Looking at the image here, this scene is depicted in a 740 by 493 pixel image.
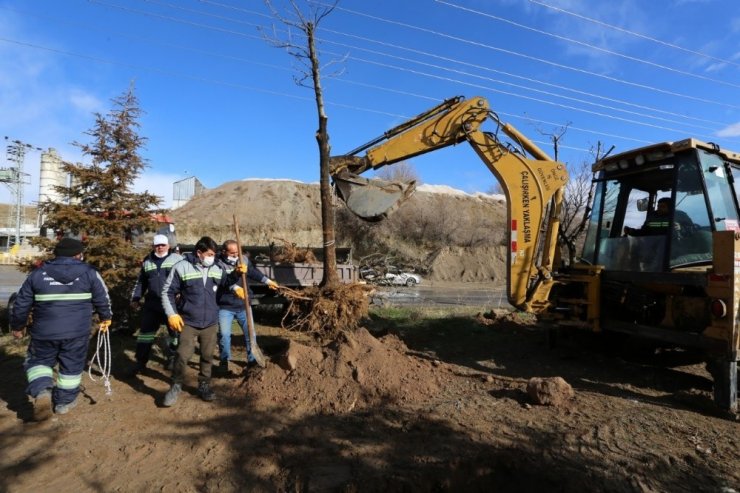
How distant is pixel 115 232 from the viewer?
25.0ft

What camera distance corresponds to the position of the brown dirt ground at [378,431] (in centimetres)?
339

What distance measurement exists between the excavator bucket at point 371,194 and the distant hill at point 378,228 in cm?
1881

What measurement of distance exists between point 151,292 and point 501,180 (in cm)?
492

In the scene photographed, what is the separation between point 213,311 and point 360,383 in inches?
69.6

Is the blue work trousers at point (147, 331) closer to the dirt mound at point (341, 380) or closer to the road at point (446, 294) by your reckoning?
the dirt mound at point (341, 380)

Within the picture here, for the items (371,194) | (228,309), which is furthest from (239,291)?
(371,194)

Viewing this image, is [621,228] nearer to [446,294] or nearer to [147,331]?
[147,331]

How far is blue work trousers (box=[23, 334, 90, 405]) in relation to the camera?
14.8ft

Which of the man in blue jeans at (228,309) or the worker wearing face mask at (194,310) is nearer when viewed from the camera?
the worker wearing face mask at (194,310)

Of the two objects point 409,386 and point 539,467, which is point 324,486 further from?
point 409,386

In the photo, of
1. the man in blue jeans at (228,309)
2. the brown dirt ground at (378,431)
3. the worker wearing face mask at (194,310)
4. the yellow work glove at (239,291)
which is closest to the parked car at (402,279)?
the man in blue jeans at (228,309)

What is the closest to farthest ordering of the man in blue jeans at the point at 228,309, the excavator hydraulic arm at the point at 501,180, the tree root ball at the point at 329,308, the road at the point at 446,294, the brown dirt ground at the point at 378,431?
1. the brown dirt ground at the point at 378,431
2. the man in blue jeans at the point at 228,309
3. the excavator hydraulic arm at the point at 501,180
4. the tree root ball at the point at 329,308
5. the road at the point at 446,294

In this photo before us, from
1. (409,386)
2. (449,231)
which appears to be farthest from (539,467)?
(449,231)

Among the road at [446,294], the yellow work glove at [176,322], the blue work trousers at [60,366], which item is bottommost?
the road at [446,294]
